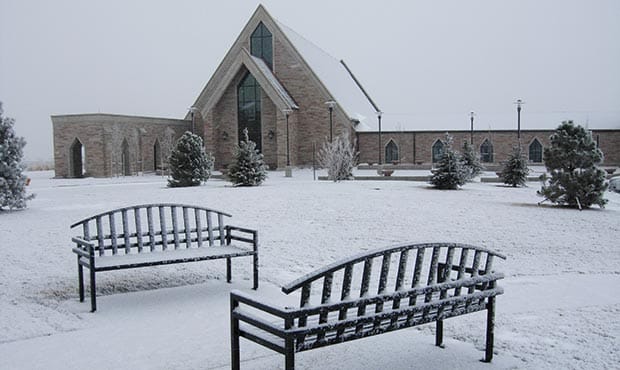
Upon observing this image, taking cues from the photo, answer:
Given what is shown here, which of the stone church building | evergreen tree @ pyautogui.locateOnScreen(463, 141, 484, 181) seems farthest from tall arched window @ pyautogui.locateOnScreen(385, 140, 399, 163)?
evergreen tree @ pyautogui.locateOnScreen(463, 141, 484, 181)

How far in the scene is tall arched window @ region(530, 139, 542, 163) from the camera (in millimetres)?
40344

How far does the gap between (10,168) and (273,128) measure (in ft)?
83.5

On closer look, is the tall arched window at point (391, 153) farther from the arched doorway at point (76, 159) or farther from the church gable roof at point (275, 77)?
the arched doorway at point (76, 159)

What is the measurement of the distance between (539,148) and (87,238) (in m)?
38.4

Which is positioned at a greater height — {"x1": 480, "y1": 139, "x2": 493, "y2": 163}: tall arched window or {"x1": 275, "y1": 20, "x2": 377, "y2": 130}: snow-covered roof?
{"x1": 275, "y1": 20, "x2": 377, "y2": 130}: snow-covered roof

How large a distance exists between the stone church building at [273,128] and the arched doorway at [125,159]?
3.2 inches

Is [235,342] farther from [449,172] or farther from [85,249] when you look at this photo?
[449,172]

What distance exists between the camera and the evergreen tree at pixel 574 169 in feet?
55.4

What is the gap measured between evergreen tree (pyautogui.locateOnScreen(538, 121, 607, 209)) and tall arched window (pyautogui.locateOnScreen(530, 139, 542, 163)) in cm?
2396

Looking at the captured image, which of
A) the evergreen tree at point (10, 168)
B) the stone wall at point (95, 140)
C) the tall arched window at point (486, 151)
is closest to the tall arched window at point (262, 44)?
the stone wall at point (95, 140)

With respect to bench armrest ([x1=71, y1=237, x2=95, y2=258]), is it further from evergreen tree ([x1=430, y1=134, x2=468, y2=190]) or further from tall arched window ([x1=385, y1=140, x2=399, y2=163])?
tall arched window ([x1=385, y1=140, x2=399, y2=163])

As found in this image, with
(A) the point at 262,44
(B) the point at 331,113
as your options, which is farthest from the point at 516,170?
(A) the point at 262,44

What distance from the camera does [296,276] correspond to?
317 inches

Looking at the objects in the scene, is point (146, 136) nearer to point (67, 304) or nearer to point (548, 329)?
point (67, 304)
